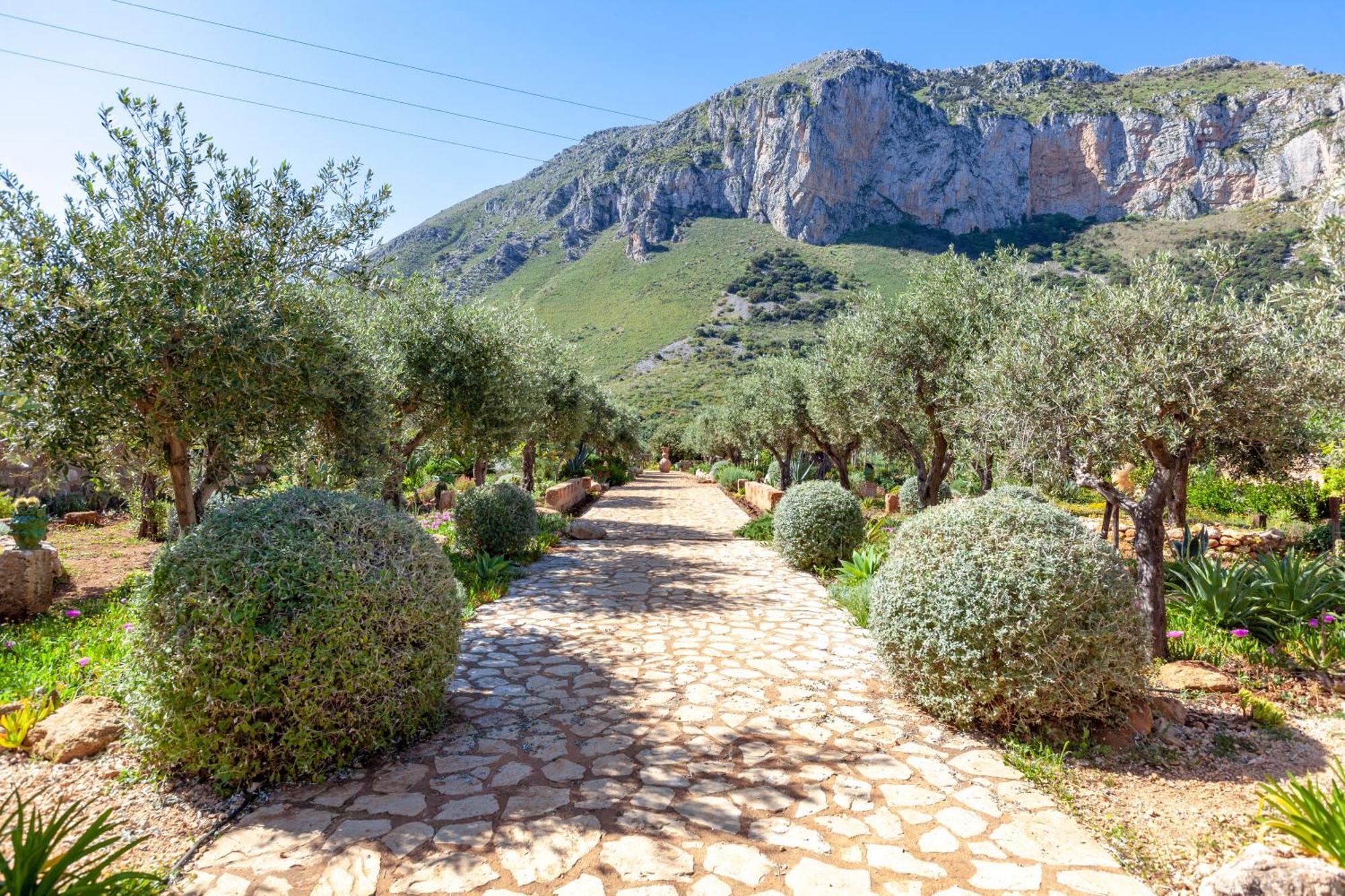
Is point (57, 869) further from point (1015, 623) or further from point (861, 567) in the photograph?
point (861, 567)

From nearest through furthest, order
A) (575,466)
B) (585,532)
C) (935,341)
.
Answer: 1. (935,341)
2. (585,532)
3. (575,466)

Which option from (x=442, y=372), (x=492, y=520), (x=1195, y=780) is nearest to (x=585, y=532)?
(x=492, y=520)

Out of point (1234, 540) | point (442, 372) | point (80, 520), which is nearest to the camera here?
point (442, 372)

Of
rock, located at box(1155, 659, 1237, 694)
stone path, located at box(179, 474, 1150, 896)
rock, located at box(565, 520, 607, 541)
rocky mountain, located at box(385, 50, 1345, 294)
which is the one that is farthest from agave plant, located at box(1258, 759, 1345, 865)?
rocky mountain, located at box(385, 50, 1345, 294)

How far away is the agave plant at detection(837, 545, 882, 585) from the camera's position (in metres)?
8.55

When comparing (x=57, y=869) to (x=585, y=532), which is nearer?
(x=57, y=869)

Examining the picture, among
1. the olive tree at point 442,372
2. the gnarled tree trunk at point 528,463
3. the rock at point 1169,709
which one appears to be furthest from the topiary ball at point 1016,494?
the gnarled tree trunk at point 528,463

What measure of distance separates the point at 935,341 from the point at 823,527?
3828mm

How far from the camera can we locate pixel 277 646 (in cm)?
343

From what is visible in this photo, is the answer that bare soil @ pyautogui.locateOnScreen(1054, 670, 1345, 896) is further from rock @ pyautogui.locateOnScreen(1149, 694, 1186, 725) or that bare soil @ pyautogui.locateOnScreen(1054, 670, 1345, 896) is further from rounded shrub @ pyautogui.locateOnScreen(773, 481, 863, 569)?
rounded shrub @ pyautogui.locateOnScreen(773, 481, 863, 569)

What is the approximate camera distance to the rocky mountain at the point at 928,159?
224 ft

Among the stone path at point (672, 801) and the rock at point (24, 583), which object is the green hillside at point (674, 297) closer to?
the rock at point (24, 583)

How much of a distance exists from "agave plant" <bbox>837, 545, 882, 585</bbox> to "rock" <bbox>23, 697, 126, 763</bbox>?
742 centimetres

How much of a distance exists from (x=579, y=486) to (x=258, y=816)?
62.2ft
